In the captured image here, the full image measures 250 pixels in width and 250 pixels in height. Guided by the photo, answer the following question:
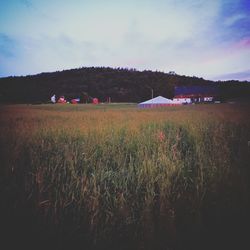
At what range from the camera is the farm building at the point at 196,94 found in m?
73.9

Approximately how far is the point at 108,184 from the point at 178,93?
79198 mm

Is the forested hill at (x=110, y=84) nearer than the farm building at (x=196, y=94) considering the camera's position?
Yes

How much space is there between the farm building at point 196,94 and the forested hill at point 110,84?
2711 mm

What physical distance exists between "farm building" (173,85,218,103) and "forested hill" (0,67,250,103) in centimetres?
271

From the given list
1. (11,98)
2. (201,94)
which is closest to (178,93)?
(201,94)

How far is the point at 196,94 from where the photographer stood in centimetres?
7650

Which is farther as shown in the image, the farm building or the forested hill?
the farm building

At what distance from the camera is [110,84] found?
264 feet

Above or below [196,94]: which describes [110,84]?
above

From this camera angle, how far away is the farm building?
7388 cm

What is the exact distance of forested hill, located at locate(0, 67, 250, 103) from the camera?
68.2m

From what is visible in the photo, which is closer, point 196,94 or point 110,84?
point 196,94

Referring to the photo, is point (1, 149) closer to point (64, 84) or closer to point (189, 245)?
point (189, 245)

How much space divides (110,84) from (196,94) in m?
33.4
